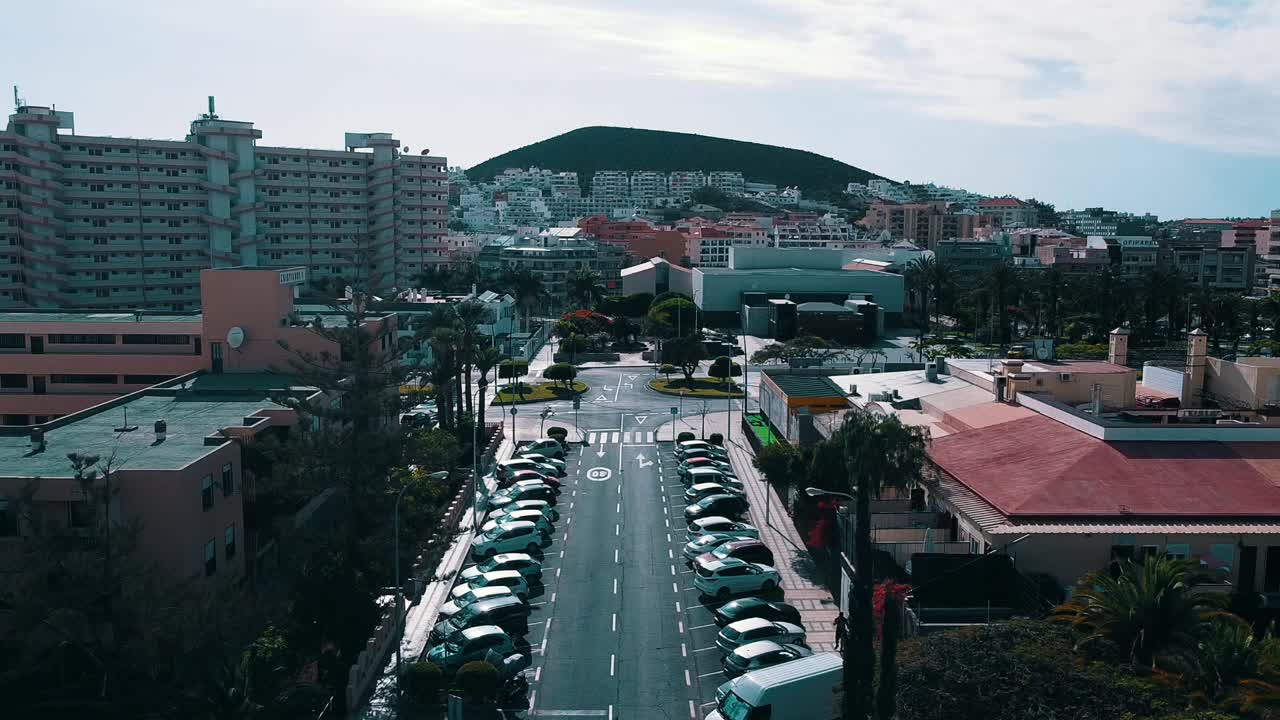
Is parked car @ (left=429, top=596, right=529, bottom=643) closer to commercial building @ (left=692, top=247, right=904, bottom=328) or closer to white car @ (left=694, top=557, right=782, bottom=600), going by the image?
white car @ (left=694, top=557, right=782, bottom=600)

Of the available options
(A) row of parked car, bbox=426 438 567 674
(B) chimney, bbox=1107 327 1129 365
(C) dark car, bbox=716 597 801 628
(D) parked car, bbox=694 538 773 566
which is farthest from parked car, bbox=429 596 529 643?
(B) chimney, bbox=1107 327 1129 365

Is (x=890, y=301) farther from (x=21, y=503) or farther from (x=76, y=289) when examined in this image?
(x=21, y=503)

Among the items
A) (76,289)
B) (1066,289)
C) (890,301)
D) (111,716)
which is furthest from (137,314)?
(1066,289)


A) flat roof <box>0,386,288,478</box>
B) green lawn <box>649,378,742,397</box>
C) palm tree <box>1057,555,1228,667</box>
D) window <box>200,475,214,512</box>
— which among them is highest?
flat roof <box>0,386,288,478</box>

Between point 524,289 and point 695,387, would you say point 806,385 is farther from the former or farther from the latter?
point 524,289

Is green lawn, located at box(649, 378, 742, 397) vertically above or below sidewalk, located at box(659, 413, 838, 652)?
above
